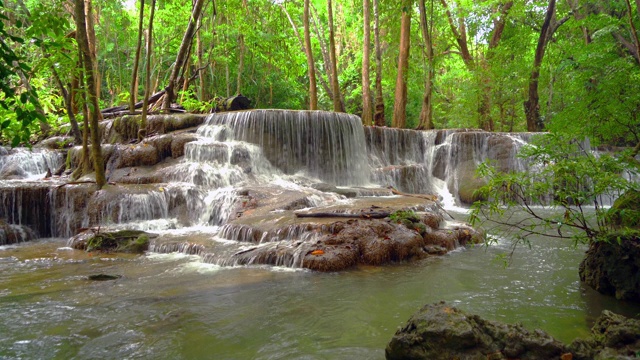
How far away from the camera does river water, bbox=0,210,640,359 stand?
377 centimetres

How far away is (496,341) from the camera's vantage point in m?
3.10

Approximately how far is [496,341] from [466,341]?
0.87ft

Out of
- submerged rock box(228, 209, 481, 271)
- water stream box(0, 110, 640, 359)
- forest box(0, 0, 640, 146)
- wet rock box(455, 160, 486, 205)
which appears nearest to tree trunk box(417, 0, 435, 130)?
forest box(0, 0, 640, 146)

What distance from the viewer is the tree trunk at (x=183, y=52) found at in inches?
508

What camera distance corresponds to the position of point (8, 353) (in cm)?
361

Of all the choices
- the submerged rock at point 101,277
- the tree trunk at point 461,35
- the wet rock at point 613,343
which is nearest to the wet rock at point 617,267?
the wet rock at point 613,343

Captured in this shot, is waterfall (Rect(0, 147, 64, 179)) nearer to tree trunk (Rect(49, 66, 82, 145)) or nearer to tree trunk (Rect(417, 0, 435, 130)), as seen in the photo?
tree trunk (Rect(49, 66, 82, 145))

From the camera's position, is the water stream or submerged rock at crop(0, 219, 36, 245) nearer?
the water stream

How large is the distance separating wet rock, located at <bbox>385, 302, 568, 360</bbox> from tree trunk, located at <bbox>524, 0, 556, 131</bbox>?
1561cm

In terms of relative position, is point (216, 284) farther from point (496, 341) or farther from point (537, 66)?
point (537, 66)

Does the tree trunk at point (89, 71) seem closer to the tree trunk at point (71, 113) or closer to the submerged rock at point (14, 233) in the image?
the submerged rock at point (14, 233)

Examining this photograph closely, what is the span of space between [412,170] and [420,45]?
7929 millimetres

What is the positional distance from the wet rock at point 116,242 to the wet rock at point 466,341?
5.85m

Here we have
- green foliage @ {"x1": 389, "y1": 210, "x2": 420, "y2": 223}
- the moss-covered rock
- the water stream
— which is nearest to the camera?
the moss-covered rock
